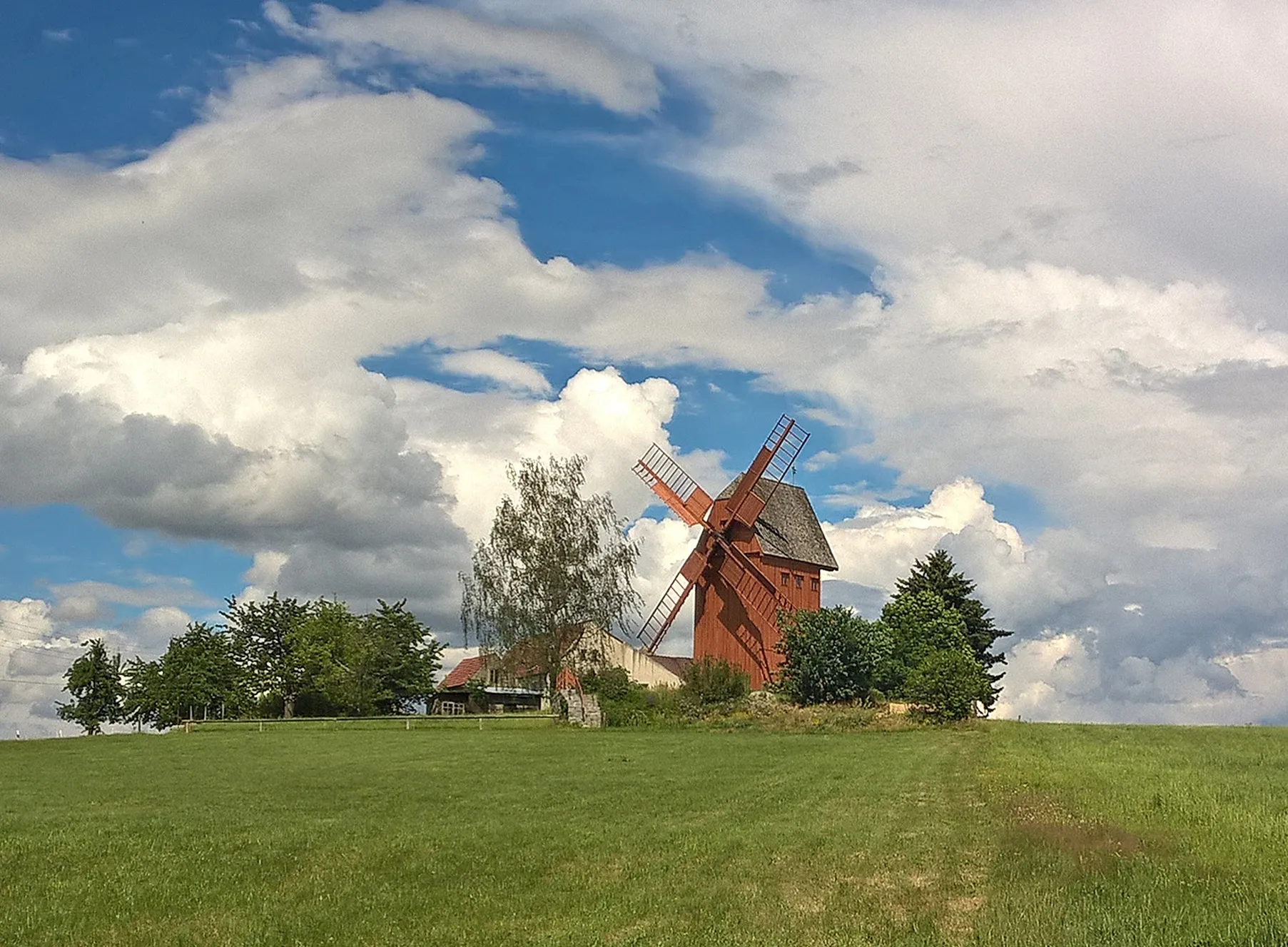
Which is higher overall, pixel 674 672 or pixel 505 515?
pixel 505 515

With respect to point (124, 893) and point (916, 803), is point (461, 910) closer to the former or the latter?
point (124, 893)

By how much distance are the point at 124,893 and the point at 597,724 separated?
2121 inches

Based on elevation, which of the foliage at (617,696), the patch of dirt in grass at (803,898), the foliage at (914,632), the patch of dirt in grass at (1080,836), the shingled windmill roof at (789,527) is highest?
the shingled windmill roof at (789,527)

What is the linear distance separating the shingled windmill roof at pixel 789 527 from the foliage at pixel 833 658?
8.63 metres

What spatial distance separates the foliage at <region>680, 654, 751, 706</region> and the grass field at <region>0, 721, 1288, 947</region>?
116 ft

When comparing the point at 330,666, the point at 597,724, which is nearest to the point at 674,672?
the point at 597,724

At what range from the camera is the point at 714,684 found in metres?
72.7

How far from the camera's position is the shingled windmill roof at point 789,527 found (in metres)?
82.9

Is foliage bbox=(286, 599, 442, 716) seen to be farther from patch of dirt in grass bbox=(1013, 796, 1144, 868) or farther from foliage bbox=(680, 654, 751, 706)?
patch of dirt in grass bbox=(1013, 796, 1144, 868)

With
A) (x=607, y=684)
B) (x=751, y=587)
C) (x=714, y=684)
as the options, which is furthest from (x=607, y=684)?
(x=751, y=587)

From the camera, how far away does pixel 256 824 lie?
23.4m

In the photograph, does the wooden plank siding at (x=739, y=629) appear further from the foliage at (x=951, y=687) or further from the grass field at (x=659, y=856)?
the grass field at (x=659, y=856)

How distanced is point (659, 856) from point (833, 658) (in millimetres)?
54376

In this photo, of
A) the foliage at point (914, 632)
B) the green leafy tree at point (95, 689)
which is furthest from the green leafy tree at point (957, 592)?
the green leafy tree at point (95, 689)
